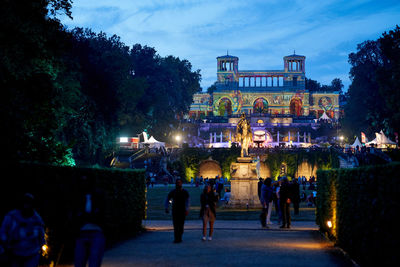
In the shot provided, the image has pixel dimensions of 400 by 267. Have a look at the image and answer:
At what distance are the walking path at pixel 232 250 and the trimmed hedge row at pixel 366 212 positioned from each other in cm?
58

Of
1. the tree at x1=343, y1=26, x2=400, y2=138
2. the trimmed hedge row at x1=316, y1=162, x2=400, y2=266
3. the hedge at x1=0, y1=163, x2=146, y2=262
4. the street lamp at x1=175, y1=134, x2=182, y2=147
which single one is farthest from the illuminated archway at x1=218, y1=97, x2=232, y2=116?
the trimmed hedge row at x1=316, y1=162, x2=400, y2=266

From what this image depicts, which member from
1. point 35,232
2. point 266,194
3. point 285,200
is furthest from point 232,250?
point 266,194

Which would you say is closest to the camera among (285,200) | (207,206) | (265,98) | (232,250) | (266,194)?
(232,250)

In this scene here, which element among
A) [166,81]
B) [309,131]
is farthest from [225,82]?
[166,81]

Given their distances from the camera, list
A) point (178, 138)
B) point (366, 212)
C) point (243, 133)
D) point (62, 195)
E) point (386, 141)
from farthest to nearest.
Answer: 1. point (178, 138)
2. point (386, 141)
3. point (243, 133)
4. point (62, 195)
5. point (366, 212)

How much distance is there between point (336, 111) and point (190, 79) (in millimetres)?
45600

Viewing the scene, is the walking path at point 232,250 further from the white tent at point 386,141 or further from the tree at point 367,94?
the tree at point 367,94

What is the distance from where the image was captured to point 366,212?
9148 mm

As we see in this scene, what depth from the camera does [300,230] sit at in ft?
56.0

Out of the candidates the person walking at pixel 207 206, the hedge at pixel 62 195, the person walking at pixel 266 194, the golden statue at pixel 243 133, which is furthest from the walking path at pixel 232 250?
the golden statue at pixel 243 133

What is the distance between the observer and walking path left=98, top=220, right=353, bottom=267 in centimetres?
1056

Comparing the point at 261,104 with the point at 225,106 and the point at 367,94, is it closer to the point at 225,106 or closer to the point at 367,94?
the point at 225,106

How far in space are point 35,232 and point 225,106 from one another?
379 feet

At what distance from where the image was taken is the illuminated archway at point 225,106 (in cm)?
12156
